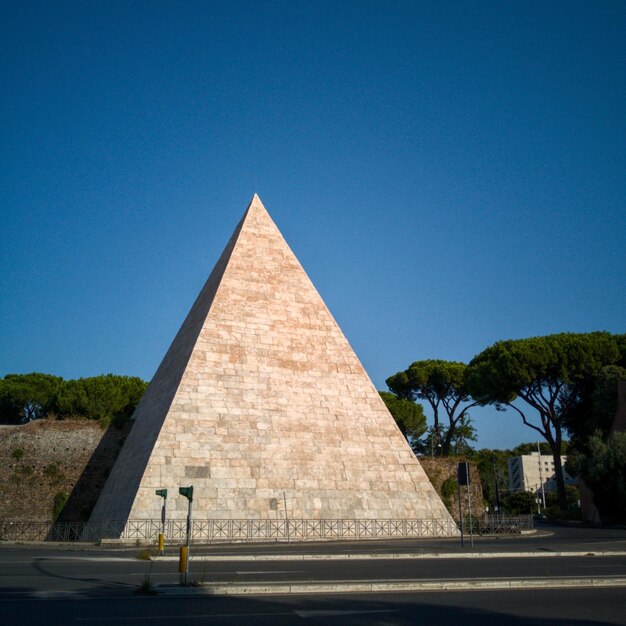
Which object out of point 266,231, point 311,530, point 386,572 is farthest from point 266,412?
point 386,572

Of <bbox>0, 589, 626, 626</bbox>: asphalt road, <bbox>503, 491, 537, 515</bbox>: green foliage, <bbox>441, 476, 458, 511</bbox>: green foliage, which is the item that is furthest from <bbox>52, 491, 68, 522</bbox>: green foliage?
A: <bbox>503, 491, 537, 515</bbox>: green foliage

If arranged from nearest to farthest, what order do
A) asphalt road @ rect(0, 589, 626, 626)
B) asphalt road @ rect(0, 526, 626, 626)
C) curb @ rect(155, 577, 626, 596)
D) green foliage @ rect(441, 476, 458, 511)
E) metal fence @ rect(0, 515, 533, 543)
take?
asphalt road @ rect(0, 589, 626, 626)
asphalt road @ rect(0, 526, 626, 626)
curb @ rect(155, 577, 626, 596)
metal fence @ rect(0, 515, 533, 543)
green foliage @ rect(441, 476, 458, 511)

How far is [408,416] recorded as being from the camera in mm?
39469

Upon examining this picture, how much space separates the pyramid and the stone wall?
13.2 ft

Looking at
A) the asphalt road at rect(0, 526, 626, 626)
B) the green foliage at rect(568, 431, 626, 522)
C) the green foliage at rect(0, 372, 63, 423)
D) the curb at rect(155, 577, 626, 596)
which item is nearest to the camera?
the asphalt road at rect(0, 526, 626, 626)

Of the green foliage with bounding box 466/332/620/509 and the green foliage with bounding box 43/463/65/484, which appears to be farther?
the green foliage with bounding box 466/332/620/509

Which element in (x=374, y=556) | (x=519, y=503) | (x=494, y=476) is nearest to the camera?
(x=374, y=556)

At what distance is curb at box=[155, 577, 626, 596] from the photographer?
6703 millimetres

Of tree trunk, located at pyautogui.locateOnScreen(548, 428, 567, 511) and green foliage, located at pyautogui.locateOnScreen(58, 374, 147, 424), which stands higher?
green foliage, located at pyautogui.locateOnScreen(58, 374, 147, 424)

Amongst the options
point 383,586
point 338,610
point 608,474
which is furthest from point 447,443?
point 338,610

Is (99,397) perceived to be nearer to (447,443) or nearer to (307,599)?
(447,443)

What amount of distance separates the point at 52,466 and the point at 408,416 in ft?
77.5

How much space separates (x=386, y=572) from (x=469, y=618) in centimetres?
361

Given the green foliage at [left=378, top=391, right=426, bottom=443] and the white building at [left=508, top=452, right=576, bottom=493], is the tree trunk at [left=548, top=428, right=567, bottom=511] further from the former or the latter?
the white building at [left=508, top=452, right=576, bottom=493]
